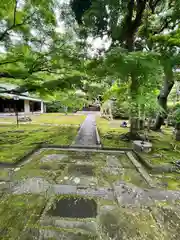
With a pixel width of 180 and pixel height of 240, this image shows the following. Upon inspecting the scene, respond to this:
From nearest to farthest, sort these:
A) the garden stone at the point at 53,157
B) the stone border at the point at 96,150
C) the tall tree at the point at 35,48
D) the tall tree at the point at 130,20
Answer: the stone border at the point at 96,150, the garden stone at the point at 53,157, the tall tree at the point at 35,48, the tall tree at the point at 130,20

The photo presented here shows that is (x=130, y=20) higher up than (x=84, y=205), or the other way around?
(x=130, y=20)

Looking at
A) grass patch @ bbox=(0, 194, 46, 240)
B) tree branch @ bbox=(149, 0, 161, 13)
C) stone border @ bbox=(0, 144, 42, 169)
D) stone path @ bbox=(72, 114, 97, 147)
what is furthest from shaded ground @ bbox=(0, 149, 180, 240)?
tree branch @ bbox=(149, 0, 161, 13)

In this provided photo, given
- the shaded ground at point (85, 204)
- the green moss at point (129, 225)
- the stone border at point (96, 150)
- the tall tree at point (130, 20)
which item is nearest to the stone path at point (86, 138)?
the stone border at point (96, 150)

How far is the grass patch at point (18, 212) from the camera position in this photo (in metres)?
2.08

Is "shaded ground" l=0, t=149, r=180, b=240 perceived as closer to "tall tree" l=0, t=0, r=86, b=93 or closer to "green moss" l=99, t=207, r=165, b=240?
"green moss" l=99, t=207, r=165, b=240

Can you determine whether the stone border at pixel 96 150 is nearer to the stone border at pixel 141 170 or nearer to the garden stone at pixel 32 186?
the stone border at pixel 141 170

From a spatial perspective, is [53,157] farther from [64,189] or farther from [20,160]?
[64,189]

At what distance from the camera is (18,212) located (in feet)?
8.00

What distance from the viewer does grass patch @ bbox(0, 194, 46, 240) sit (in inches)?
81.8

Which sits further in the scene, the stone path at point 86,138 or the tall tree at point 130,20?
the stone path at point 86,138

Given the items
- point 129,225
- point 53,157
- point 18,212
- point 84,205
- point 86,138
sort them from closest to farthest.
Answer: point 129,225 → point 18,212 → point 84,205 → point 53,157 → point 86,138

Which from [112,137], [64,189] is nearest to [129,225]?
[64,189]

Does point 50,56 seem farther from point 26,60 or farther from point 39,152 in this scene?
point 39,152

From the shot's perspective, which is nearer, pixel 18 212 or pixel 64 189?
pixel 18 212
